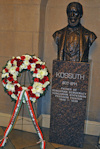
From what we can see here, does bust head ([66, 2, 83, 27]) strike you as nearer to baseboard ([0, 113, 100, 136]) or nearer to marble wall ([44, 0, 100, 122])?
marble wall ([44, 0, 100, 122])

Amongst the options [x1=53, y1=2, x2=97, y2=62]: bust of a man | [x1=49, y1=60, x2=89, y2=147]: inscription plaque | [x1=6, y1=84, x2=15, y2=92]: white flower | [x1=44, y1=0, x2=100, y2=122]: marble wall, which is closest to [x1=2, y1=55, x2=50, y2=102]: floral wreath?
[x1=6, y1=84, x2=15, y2=92]: white flower

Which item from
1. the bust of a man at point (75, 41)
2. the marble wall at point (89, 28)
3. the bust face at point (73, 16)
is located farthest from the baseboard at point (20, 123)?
the bust face at point (73, 16)

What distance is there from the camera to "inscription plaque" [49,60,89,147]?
279 cm

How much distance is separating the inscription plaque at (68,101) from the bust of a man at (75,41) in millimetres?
164

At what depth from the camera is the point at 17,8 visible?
3203 millimetres

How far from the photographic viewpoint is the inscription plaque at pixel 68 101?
2.79 metres

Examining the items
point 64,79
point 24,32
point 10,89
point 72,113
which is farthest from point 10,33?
point 72,113

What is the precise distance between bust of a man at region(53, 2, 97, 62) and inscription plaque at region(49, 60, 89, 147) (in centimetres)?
16

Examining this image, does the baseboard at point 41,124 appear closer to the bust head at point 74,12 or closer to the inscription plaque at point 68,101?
the inscription plaque at point 68,101

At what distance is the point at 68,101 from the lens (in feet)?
9.48

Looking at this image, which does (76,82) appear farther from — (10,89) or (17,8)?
(17,8)

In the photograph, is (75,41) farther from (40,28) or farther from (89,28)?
(40,28)

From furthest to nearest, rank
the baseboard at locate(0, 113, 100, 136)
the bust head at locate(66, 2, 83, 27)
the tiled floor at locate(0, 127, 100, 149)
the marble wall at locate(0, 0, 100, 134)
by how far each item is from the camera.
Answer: the baseboard at locate(0, 113, 100, 136) → the marble wall at locate(0, 0, 100, 134) → the tiled floor at locate(0, 127, 100, 149) → the bust head at locate(66, 2, 83, 27)

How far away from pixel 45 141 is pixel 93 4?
242cm
